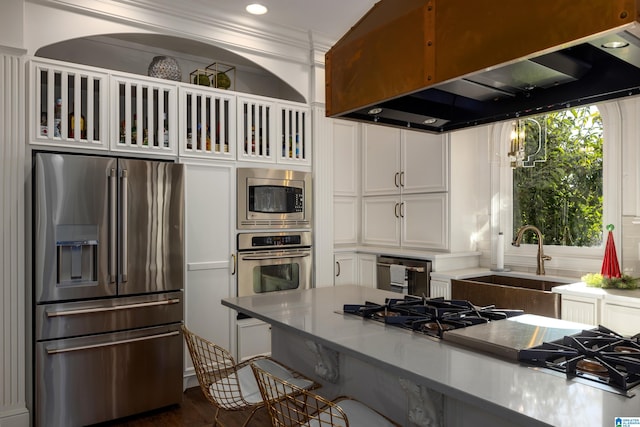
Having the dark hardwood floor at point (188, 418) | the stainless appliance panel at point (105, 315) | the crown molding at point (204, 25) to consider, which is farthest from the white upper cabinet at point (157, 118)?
the dark hardwood floor at point (188, 418)

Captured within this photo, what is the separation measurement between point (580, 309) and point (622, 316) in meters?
0.22

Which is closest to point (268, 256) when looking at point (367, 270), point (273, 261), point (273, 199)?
point (273, 261)

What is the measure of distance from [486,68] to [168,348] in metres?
2.68

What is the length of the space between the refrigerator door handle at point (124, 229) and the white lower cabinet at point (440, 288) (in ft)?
7.37

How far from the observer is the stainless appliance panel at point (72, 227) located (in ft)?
8.87

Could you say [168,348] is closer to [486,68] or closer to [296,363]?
[296,363]

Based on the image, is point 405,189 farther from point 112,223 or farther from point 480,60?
point 480,60

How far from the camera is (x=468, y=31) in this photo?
1.45 meters

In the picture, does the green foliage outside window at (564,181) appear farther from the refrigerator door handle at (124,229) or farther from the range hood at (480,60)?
the refrigerator door handle at (124,229)

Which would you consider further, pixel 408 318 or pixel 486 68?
pixel 408 318

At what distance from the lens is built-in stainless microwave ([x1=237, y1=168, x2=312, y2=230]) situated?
375cm

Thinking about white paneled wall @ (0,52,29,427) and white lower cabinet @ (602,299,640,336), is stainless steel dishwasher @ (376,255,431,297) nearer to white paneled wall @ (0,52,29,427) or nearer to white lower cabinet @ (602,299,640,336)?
white lower cabinet @ (602,299,640,336)

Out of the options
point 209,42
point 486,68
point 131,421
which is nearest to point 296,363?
point 131,421

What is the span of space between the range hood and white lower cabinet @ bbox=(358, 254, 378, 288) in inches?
85.9
